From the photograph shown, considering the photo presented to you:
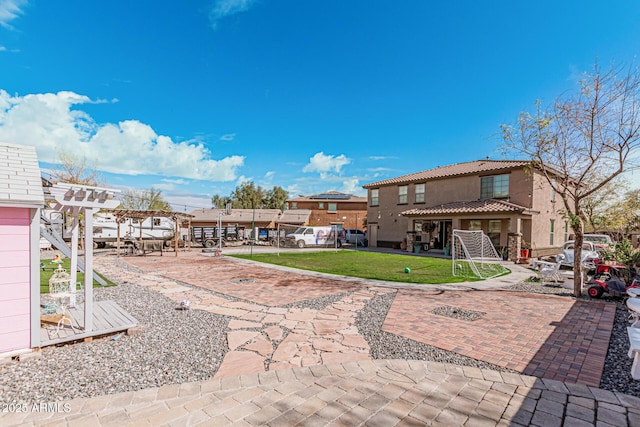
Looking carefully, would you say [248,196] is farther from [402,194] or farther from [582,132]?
[582,132]

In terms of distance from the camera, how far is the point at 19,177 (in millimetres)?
3951

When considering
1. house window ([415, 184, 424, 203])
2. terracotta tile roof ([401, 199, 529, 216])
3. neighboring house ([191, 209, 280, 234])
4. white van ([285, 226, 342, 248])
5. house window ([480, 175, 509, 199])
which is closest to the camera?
terracotta tile roof ([401, 199, 529, 216])

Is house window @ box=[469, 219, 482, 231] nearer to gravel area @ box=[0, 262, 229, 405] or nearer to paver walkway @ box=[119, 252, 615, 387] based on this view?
paver walkway @ box=[119, 252, 615, 387]

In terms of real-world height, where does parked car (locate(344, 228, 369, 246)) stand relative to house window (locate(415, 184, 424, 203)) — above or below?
below

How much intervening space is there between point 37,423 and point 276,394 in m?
2.00

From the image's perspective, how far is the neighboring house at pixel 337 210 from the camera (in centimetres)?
3975

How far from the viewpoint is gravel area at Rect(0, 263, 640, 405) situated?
314cm

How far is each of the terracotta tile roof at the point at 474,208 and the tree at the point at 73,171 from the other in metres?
22.0

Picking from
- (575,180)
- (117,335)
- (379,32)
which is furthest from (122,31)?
(575,180)

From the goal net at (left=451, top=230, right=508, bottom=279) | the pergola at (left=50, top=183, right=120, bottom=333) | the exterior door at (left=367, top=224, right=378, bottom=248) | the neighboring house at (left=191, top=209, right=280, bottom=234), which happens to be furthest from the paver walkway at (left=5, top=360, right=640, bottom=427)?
the neighboring house at (left=191, top=209, right=280, bottom=234)

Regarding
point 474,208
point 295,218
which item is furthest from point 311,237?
point 295,218

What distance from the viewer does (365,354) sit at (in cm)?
406

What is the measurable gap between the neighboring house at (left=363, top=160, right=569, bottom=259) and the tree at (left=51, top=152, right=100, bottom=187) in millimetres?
21372

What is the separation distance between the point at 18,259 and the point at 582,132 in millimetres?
11992
